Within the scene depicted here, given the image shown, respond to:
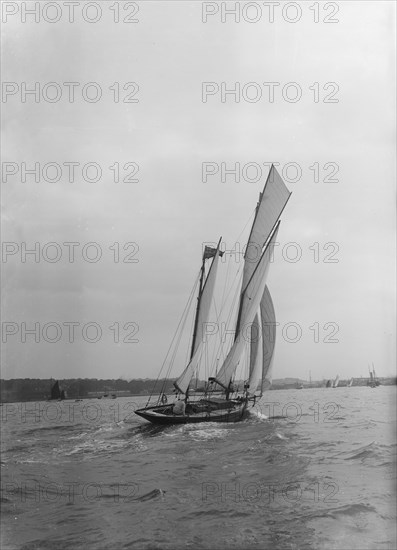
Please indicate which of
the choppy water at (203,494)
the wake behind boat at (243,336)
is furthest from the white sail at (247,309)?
the choppy water at (203,494)

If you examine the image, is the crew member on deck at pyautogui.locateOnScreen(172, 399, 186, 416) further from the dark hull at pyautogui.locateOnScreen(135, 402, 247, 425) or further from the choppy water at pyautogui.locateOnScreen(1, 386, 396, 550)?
the choppy water at pyautogui.locateOnScreen(1, 386, 396, 550)

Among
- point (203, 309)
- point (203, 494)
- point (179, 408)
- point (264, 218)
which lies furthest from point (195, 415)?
point (203, 494)

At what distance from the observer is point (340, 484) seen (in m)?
12.3

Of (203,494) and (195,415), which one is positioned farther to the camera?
Answer: (195,415)

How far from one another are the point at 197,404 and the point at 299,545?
60.3 ft

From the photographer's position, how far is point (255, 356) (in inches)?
1125

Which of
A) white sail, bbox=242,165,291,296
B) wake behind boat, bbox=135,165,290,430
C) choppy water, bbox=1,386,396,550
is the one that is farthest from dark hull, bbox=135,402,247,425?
white sail, bbox=242,165,291,296

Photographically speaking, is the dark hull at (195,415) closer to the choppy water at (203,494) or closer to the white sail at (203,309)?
the white sail at (203,309)

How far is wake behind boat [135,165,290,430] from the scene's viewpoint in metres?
24.2

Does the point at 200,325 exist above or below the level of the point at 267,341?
above

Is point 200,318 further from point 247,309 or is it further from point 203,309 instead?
point 247,309

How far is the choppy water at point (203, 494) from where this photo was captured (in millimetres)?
9344

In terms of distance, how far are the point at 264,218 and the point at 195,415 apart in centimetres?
858

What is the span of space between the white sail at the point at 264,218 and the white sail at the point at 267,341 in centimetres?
231
